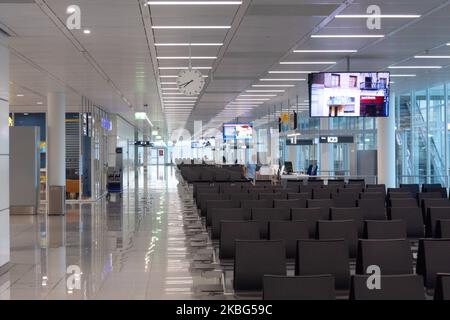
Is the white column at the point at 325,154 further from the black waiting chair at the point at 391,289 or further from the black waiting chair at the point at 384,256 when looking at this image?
the black waiting chair at the point at 391,289

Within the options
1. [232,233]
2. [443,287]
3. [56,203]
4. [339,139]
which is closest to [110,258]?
[232,233]

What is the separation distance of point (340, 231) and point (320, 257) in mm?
1756

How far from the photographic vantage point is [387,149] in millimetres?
20938

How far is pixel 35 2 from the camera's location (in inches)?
334

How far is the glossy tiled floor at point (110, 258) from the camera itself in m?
7.72

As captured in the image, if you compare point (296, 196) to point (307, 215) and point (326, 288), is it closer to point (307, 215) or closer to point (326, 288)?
point (307, 215)

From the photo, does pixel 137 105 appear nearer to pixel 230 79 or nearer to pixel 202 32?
pixel 230 79

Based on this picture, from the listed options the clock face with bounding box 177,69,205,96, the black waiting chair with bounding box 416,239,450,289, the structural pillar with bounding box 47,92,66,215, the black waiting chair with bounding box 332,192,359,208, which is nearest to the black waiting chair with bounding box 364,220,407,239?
the black waiting chair with bounding box 416,239,450,289

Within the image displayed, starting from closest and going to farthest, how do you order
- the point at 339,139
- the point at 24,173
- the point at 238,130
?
the point at 24,173
the point at 339,139
the point at 238,130

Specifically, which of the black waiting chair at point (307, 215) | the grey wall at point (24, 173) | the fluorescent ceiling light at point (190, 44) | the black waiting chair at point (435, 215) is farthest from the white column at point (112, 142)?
the black waiting chair at point (435, 215)

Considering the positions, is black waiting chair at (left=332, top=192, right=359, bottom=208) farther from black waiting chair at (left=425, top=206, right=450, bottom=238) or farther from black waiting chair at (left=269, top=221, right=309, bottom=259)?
black waiting chair at (left=269, top=221, right=309, bottom=259)
